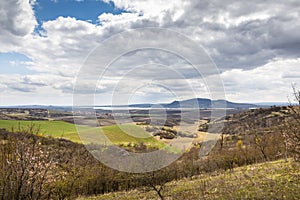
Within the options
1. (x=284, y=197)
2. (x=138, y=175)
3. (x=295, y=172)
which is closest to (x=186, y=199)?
(x=284, y=197)

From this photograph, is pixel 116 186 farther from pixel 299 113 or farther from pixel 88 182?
→ pixel 299 113

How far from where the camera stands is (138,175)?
20.8m

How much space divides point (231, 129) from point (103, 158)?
271ft

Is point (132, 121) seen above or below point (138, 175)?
above

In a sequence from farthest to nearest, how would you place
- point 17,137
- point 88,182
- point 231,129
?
1. point 231,129
2. point 88,182
3. point 17,137

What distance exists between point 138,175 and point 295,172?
33.0 ft

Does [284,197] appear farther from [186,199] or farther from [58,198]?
[58,198]

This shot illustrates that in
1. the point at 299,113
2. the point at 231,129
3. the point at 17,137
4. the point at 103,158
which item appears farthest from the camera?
the point at 231,129

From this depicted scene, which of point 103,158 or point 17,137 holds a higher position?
point 17,137

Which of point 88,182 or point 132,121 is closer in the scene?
point 132,121

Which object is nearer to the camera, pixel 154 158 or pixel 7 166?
pixel 7 166

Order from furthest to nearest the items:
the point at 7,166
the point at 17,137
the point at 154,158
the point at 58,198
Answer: the point at 154,158 < the point at 58,198 < the point at 17,137 < the point at 7,166

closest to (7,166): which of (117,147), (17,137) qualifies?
(17,137)

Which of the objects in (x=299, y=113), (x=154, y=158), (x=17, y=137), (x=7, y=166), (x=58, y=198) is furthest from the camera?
(x=154, y=158)
